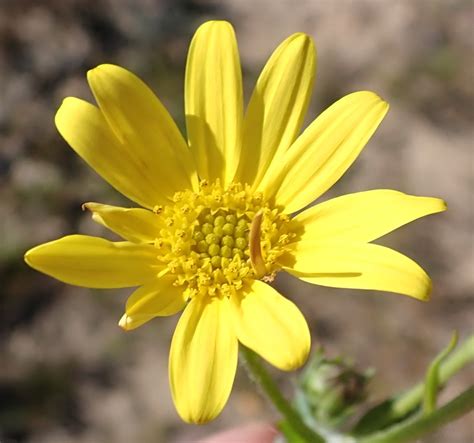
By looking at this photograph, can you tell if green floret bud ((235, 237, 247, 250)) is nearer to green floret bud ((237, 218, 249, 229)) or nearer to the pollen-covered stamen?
→ green floret bud ((237, 218, 249, 229))

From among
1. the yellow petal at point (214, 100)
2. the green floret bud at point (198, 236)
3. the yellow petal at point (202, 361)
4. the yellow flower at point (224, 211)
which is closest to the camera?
the yellow petal at point (202, 361)

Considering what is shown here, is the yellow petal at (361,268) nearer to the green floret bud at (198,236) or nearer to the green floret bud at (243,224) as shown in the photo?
the green floret bud at (243,224)

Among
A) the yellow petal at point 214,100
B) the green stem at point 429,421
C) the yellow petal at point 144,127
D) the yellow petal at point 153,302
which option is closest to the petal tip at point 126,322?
the yellow petal at point 153,302

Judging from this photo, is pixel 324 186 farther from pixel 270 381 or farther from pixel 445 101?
pixel 445 101

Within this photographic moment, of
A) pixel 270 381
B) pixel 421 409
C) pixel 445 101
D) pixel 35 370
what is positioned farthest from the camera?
pixel 445 101

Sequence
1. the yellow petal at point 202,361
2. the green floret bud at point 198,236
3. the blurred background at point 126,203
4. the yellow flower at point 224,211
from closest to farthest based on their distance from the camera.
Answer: the yellow petal at point 202,361 < the yellow flower at point 224,211 < the green floret bud at point 198,236 < the blurred background at point 126,203

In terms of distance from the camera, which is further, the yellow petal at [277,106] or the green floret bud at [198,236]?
the green floret bud at [198,236]

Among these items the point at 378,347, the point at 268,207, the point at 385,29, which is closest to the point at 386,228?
the point at 268,207
